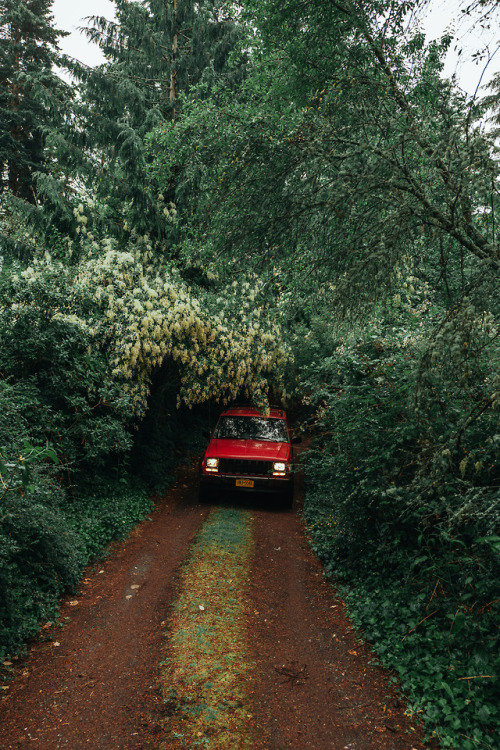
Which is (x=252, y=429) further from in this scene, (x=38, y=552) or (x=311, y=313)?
(x=38, y=552)

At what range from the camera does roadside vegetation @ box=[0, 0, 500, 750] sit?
3.92 meters

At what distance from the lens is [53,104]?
1040cm

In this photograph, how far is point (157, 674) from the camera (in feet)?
13.6

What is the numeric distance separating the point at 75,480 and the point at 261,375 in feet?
17.9

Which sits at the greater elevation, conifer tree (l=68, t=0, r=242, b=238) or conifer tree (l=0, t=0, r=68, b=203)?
conifer tree (l=0, t=0, r=68, b=203)

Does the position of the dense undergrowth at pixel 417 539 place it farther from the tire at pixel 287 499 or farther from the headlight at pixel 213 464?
the headlight at pixel 213 464

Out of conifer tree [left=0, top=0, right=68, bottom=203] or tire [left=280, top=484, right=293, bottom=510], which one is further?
conifer tree [left=0, top=0, right=68, bottom=203]

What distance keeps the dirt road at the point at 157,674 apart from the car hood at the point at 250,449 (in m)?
2.76

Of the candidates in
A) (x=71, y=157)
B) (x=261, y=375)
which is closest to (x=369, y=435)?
(x=261, y=375)

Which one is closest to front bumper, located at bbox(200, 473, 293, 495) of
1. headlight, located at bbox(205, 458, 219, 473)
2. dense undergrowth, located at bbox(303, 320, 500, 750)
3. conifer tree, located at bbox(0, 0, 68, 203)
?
headlight, located at bbox(205, 458, 219, 473)

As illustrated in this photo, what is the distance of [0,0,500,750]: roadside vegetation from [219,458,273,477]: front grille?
4.24 ft

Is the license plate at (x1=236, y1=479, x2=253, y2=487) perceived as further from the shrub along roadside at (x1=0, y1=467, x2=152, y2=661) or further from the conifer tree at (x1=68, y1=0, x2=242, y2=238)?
the conifer tree at (x1=68, y1=0, x2=242, y2=238)

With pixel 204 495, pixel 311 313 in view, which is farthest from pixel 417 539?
pixel 204 495

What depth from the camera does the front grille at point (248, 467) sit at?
920 centimetres
